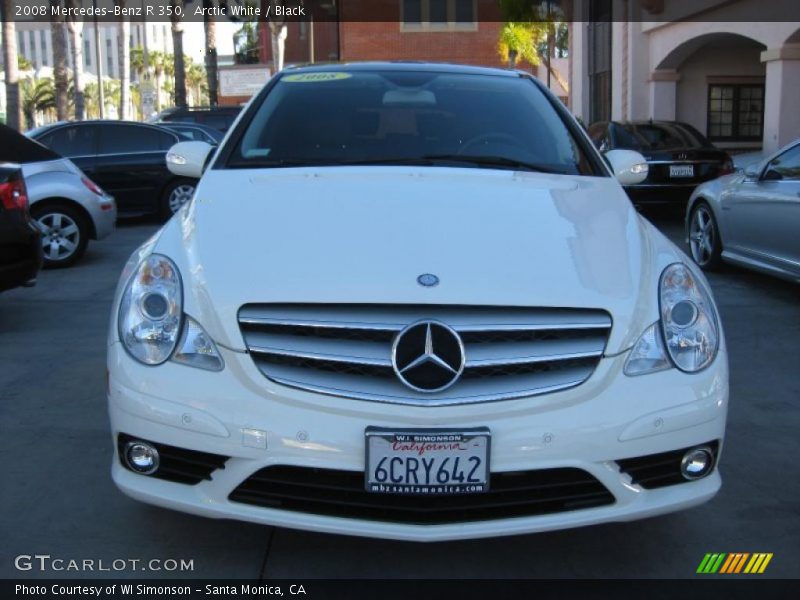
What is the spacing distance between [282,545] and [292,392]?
0.76 m

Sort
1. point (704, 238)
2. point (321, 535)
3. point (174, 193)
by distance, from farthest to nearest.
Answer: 1. point (174, 193)
2. point (704, 238)
3. point (321, 535)

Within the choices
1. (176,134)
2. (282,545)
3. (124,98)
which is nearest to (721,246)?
(282,545)

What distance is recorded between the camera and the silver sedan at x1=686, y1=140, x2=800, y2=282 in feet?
23.2

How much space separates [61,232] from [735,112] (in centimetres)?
1774

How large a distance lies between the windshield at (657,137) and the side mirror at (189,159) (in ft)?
26.9

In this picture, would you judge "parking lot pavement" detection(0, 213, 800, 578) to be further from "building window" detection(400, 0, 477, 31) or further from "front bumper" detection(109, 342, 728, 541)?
"building window" detection(400, 0, 477, 31)

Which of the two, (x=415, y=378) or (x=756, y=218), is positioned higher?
(x=415, y=378)

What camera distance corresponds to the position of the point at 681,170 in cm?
1119

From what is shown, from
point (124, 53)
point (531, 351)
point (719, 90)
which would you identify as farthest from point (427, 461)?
point (124, 53)

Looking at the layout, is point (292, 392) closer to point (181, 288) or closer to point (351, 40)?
point (181, 288)

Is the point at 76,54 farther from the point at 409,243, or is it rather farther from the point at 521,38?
the point at 409,243

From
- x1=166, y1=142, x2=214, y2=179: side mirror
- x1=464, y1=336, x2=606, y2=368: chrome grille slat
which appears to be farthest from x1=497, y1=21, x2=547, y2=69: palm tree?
x1=464, y1=336, x2=606, y2=368: chrome grille slat

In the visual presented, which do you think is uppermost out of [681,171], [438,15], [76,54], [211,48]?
[438,15]

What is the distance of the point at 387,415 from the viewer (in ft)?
8.71
